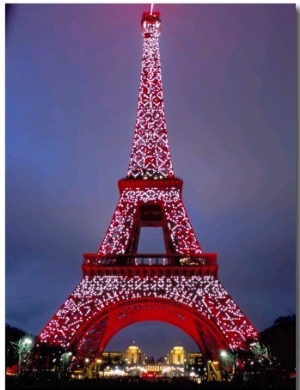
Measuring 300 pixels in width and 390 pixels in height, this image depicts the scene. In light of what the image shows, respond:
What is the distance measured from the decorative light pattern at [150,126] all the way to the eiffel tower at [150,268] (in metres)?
0.03

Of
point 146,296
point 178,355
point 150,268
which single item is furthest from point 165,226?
point 178,355

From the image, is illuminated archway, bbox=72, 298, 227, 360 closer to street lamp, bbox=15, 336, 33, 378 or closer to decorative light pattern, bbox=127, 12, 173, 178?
street lamp, bbox=15, 336, 33, 378

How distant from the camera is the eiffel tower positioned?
1759 centimetres

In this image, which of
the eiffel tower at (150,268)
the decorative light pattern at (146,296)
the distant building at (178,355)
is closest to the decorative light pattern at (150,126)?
the eiffel tower at (150,268)

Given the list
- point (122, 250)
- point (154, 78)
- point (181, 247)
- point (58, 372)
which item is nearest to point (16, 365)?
point (58, 372)

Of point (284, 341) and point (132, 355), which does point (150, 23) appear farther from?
point (132, 355)

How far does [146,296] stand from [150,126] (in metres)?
5.72

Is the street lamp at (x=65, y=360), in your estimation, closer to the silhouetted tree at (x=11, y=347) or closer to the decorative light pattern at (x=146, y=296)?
the decorative light pattern at (x=146, y=296)

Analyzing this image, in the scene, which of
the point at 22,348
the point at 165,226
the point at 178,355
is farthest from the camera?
the point at 178,355

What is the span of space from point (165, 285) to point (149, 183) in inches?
135

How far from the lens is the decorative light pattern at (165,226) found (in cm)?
1925

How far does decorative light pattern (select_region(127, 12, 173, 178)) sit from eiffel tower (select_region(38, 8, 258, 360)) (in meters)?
0.03

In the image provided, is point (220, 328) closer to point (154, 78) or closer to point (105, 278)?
point (105, 278)

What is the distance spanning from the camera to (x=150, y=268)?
18516 mm
